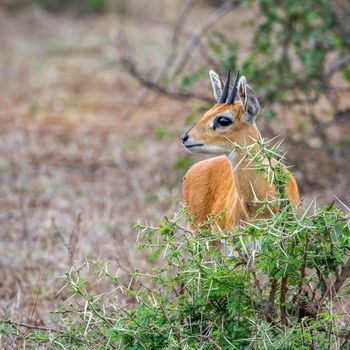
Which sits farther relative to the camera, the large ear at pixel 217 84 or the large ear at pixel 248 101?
the large ear at pixel 217 84

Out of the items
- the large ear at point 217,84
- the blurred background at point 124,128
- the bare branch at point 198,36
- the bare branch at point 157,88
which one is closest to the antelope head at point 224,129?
the large ear at point 217,84

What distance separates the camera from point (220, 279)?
3.74 m

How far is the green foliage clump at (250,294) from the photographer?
3.67 meters

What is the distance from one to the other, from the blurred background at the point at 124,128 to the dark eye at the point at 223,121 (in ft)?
3.25

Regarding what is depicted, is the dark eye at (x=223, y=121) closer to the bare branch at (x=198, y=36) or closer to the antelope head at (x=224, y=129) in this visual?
the antelope head at (x=224, y=129)

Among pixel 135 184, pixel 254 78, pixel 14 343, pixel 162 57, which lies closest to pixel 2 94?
pixel 162 57

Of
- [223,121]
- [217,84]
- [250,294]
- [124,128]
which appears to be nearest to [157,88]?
[217,84]

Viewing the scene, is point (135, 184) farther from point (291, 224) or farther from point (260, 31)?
point (291, 224)

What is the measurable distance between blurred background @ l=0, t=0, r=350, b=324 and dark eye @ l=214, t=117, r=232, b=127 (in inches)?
39.0

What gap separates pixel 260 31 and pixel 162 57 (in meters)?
6.26

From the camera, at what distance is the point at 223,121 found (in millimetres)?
5156

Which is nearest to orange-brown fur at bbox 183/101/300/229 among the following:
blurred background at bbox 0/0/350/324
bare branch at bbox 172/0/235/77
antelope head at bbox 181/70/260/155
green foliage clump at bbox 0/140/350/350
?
antelope head at bbox 181/70/260/155

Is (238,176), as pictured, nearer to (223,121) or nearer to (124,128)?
(223,121)

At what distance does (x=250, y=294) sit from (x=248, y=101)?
1632 mm
